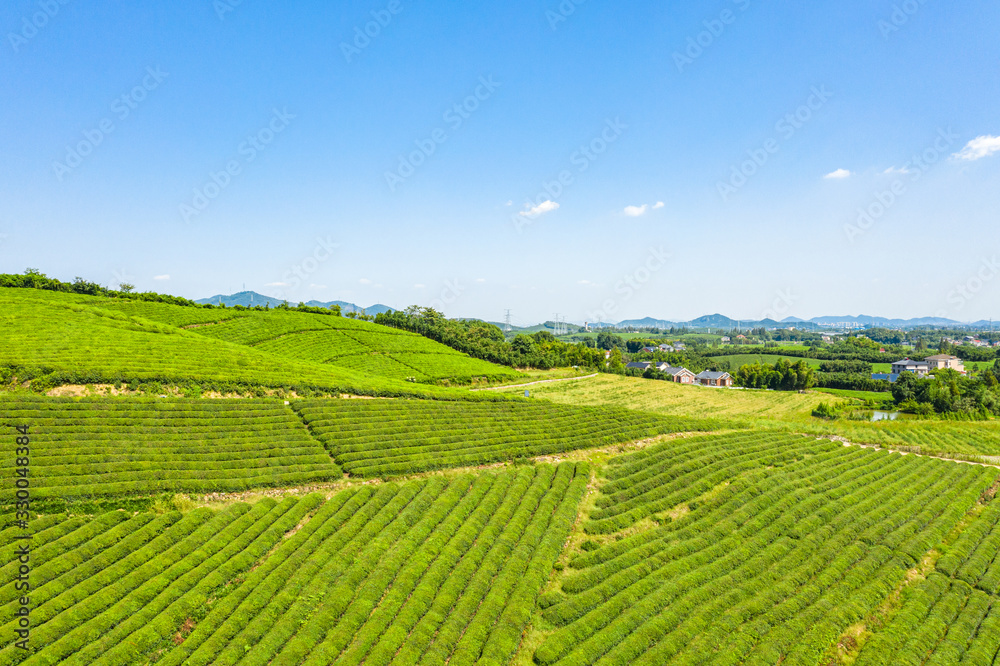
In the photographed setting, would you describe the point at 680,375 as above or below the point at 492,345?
below

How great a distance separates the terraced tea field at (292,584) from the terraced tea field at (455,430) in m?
7.01

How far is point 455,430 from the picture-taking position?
39.7 m

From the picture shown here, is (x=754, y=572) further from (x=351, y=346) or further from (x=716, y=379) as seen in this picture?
(x=716, y=379)

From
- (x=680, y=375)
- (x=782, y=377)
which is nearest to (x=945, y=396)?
(x=782, y=377)

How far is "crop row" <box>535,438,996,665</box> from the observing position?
16.5 meters

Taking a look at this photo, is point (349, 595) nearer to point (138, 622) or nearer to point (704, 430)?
point (138, 622)

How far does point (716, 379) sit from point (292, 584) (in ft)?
399

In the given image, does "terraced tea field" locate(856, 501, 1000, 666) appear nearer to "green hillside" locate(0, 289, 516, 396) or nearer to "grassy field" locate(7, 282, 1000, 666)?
"grassy field" locate(7, 282, 1000, 666)

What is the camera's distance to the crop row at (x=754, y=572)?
54.2ft

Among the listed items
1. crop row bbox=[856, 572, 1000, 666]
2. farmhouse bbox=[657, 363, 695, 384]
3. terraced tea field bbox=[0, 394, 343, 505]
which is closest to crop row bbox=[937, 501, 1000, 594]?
crop row bbox=[856, 572, 1000, 666]

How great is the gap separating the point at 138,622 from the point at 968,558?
114 feet

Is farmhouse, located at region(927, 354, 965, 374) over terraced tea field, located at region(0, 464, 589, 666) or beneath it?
beneath

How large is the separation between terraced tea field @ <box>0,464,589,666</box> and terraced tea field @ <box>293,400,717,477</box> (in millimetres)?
7015

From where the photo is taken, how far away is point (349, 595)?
59.8 feet
